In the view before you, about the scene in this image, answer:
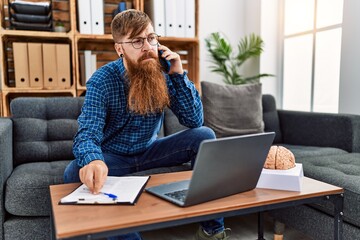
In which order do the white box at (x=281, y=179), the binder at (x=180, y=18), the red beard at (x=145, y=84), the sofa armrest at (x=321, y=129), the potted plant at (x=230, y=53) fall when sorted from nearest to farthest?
1. the white box at (x=281, y=179)
2. the red beard at (x=145, y=84)
3. the sofa armrest at (x=321, y=129)
4. the binder at (x=180, y=18)
5. the potted plant at (x=230, y=53)

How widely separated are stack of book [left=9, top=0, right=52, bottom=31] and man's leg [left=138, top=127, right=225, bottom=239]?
1.51m

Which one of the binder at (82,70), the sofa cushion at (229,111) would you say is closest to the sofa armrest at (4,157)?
the binder at (82,70)

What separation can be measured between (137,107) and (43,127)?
0.83 meters

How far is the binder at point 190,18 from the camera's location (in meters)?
2.74

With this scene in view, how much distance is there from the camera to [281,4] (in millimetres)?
3070

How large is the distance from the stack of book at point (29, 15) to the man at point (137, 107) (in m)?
1.29

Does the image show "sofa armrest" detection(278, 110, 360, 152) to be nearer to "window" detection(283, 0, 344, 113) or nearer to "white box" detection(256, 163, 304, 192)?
"window" detection(283, 0, 344, 113)

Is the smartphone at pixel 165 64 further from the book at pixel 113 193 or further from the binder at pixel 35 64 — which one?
the binder at pixel 35 64

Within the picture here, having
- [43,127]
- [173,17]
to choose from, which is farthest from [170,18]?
[43,127]

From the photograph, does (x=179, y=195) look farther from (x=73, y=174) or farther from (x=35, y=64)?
(x=35, y=64)

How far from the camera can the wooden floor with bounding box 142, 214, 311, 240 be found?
1.76 m

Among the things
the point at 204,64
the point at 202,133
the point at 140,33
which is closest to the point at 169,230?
the point at 202,133

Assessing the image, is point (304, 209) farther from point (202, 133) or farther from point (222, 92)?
point (222, 92)

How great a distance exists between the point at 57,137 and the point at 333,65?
206 cm
